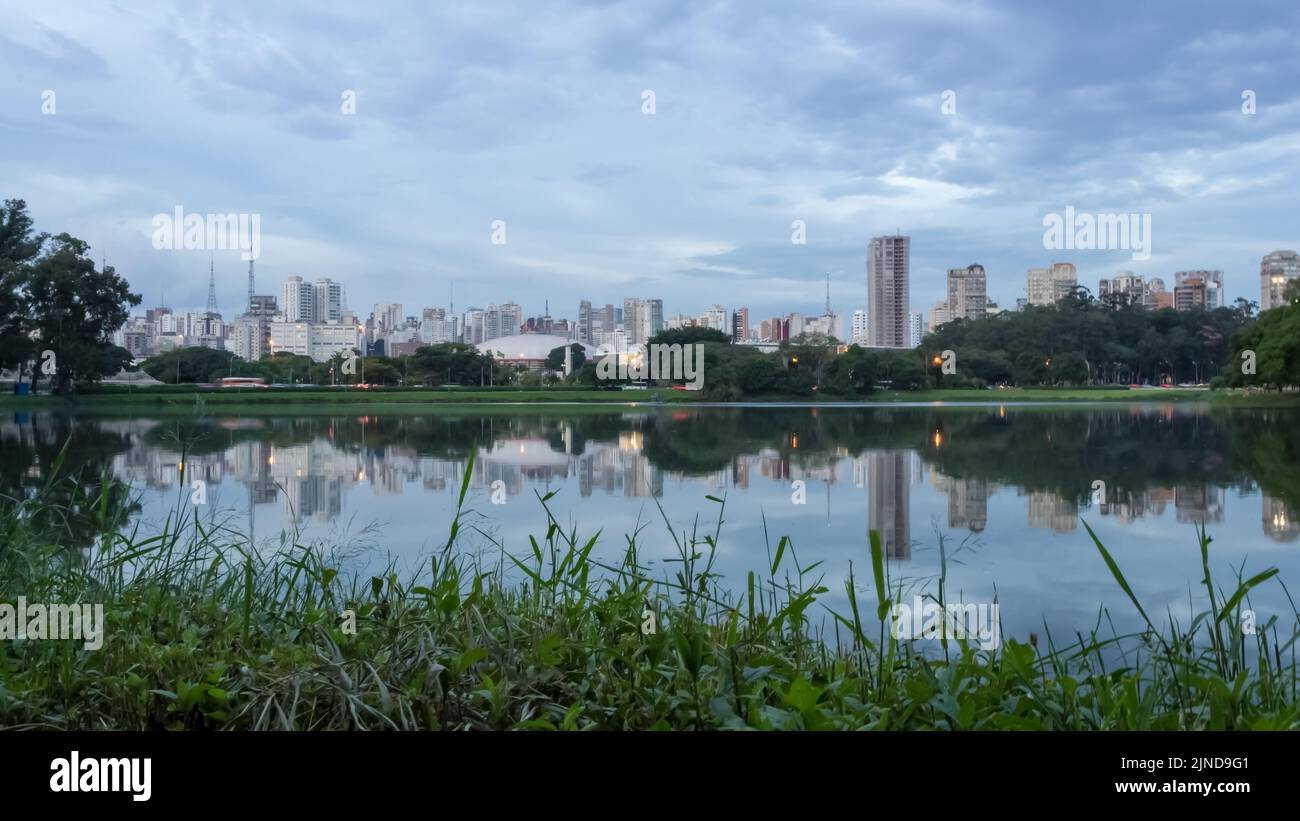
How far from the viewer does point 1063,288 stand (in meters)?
65.1

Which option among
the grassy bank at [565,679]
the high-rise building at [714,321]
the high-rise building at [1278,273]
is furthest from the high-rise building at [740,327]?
the grassy bank at [565,679]

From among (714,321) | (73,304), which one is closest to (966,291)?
(714,321)

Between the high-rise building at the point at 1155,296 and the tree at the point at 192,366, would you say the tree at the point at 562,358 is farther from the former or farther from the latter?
the high-rise building at the point at 1155,296

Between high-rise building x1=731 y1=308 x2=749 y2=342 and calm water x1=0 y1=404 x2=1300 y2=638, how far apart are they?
35273mm

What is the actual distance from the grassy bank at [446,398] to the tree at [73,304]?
3.07 metres

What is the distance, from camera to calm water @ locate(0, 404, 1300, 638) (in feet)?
19.9

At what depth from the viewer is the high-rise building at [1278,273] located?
37375 mm

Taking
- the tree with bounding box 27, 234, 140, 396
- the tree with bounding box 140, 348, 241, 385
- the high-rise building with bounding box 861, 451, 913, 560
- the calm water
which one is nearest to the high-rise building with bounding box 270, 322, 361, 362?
the tree with bounding box 140, 348, 241, 385

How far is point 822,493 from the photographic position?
32.8 ft

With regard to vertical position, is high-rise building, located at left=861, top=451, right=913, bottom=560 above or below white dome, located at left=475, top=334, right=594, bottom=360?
below

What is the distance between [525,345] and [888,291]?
30164mm

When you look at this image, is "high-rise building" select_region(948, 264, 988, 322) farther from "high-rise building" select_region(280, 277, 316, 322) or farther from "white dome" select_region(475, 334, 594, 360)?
"high-rise building" select_region(280, 277, 316, 322)

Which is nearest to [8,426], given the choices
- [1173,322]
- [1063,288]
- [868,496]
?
[868,496]

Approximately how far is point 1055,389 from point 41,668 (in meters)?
57.6
